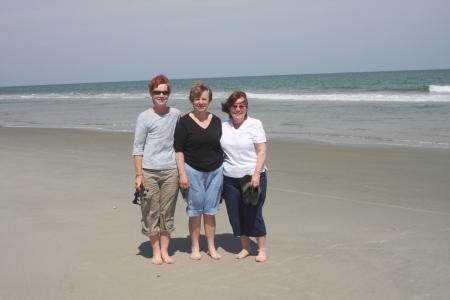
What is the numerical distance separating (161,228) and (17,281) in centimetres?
118

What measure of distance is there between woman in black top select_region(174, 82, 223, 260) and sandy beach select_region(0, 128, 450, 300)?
54 cm

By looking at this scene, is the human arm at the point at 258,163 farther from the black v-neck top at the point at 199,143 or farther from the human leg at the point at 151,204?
the human leg at the point at 151,204

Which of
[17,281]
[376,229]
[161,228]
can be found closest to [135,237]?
[161,228]

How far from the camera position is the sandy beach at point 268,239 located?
343cm

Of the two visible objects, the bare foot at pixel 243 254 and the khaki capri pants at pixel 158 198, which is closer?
the khaki capri pants at pixel 158 198

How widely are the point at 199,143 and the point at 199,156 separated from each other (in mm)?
119

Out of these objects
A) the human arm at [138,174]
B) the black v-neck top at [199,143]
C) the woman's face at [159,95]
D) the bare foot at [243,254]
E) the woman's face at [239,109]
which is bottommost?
the bare foot at [243,254]

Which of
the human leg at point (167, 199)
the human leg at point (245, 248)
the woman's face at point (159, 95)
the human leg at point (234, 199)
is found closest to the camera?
the woman's face at point (159, 95)

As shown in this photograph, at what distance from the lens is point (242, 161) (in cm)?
390

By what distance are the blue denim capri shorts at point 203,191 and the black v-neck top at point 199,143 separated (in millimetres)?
50

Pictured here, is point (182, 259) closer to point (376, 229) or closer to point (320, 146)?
point (376, 229)

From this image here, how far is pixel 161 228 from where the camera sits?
395 centimetres

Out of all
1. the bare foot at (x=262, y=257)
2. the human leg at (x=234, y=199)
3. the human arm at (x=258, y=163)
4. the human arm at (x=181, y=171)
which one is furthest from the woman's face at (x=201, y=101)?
the bare foot at (x=262, y=257)

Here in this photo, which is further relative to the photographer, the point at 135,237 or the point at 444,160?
the point at 444,160
